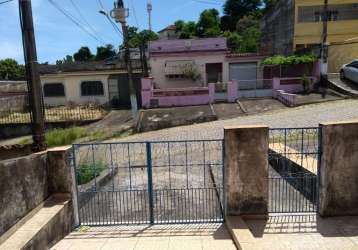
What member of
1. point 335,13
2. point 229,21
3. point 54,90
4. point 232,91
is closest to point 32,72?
point 232,91

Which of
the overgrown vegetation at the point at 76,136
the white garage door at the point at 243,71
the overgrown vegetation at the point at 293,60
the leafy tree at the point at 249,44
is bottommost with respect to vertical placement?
the overgrown vegetation at the point at 76,136

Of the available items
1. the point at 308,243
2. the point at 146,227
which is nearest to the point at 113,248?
the point at 146,227

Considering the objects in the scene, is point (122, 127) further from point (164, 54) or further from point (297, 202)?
point (297, 202)

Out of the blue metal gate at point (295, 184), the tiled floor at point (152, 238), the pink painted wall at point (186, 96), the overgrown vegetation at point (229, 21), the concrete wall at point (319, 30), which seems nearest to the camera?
the tiled floor at point (152, 238)

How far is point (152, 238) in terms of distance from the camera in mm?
5758

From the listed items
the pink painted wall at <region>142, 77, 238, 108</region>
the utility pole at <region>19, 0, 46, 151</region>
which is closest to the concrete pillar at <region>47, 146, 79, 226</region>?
the utility pole at <region>19, 0, 46, 151</region>

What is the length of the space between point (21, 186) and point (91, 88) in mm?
22434

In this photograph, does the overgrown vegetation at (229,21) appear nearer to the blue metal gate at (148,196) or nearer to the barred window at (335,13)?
the barred window at (335,13)

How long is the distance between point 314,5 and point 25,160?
2837 centimetres

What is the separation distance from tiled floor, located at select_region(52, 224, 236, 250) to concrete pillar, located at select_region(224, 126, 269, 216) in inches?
22.2

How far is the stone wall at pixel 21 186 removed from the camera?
4.93 m

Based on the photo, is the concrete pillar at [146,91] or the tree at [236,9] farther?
the tree at [236,9]

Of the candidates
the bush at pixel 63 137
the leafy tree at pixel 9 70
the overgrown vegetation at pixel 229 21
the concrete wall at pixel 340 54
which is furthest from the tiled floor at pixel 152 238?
the leafy tree at pixel 9 70

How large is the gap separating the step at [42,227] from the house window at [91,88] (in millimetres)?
21242
